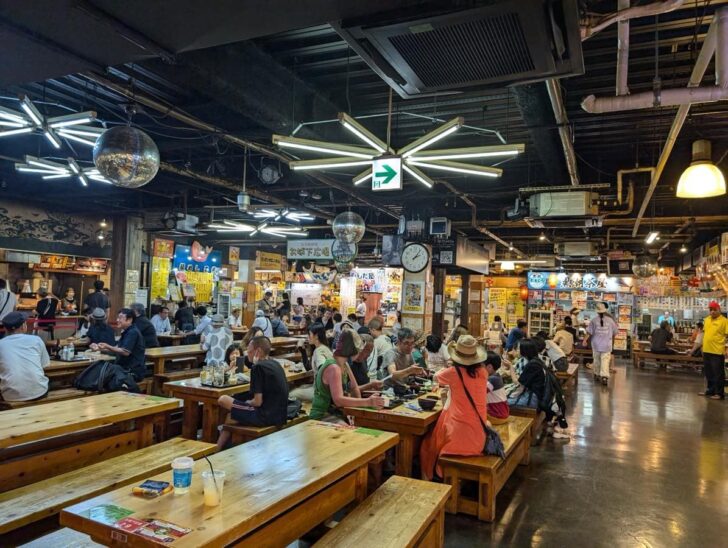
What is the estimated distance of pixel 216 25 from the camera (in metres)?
2.78

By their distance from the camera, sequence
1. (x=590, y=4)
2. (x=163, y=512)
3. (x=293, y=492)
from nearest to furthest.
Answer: (x=163, y=512) → (x=293, y=492) → (x=590, y=4)

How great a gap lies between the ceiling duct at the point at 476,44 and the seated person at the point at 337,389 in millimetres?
2457

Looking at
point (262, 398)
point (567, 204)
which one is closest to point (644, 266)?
point (567, 204)

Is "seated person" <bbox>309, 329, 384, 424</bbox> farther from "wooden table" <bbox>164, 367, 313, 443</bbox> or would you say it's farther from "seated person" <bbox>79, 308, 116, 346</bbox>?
"seated person" <bbox>79, 308, 116, 346</bbox>

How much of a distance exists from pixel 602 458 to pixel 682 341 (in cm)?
1422

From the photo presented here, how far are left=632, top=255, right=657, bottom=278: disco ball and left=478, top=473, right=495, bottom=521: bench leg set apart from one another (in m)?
10.5

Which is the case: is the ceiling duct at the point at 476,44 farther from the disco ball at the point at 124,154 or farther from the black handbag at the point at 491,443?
the disco ball at the point at 124,154

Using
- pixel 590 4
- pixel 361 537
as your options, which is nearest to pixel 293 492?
pixel 361 537

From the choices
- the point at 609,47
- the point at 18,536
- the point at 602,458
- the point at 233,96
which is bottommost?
the point at 602,458

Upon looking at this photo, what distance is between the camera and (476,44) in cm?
267

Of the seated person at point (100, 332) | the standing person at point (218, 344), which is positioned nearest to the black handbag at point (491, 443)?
the standing person at point (218, 344)

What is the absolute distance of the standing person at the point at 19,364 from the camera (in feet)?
16.1

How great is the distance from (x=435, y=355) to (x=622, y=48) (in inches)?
191

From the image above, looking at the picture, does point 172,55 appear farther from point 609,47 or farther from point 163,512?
point 609,47
